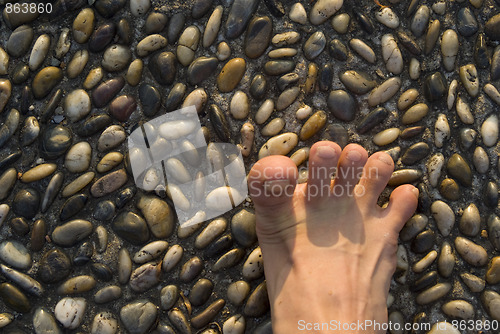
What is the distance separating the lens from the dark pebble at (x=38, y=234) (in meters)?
1.20

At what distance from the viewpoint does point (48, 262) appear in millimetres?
1188

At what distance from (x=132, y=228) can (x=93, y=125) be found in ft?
0.91

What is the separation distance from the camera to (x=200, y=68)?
123 cm

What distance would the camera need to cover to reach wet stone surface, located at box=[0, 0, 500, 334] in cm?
119

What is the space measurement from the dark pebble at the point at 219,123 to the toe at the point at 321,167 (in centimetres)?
22

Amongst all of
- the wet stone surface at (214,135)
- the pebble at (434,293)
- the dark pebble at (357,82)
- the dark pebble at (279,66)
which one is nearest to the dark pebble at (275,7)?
the wet stone surface at (214,135)

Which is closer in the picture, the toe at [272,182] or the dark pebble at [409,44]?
the toe at [272,182]

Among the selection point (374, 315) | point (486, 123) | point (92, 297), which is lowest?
point (374, 315)

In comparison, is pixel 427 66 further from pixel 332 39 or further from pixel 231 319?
pixel 231 319

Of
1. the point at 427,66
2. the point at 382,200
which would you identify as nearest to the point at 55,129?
the point at 382,200

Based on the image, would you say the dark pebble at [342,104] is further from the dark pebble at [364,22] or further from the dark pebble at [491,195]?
the dark pebble at [491,195]

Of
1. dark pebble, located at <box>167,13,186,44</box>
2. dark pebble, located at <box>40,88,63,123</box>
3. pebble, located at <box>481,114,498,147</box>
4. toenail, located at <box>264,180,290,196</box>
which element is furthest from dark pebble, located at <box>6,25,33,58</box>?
pebble, located at <box>481,114,498,147</box>

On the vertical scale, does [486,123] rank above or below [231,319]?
above

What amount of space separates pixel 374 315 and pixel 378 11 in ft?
2.52
